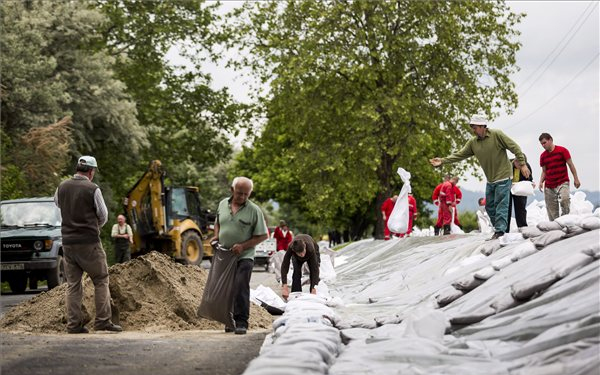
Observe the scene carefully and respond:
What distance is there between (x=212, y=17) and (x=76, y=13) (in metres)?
9.99

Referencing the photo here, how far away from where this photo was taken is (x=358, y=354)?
862 centimetres

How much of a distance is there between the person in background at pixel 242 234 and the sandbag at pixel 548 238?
3222 millimetres

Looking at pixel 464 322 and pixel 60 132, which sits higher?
pixel 60 132

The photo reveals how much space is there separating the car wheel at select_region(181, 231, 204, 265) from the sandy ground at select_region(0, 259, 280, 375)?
20.8 metres

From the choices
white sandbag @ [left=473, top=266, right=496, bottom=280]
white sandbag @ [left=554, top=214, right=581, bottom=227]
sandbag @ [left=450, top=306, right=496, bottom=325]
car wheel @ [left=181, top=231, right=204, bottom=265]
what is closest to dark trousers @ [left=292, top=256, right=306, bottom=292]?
white sandbag @ [left=473, top=266, right=496, bottom=280]

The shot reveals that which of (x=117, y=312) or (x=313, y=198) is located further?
(x=313, y=198)

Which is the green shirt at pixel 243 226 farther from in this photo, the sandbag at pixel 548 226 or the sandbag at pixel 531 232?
the sandbag at pixel 531 232

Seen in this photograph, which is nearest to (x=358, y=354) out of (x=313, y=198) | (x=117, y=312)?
(x=117, y=312)

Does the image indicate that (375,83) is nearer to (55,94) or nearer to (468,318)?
(55,94)

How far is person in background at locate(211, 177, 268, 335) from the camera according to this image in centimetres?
1219

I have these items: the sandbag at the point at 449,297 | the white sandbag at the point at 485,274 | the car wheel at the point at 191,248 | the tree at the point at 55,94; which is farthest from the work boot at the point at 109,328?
A: the car wheel at the point at 191,248

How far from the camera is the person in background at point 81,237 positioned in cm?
1263

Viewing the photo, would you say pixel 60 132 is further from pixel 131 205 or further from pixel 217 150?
pixel 217 150

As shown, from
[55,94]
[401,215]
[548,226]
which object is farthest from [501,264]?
[55,94]
